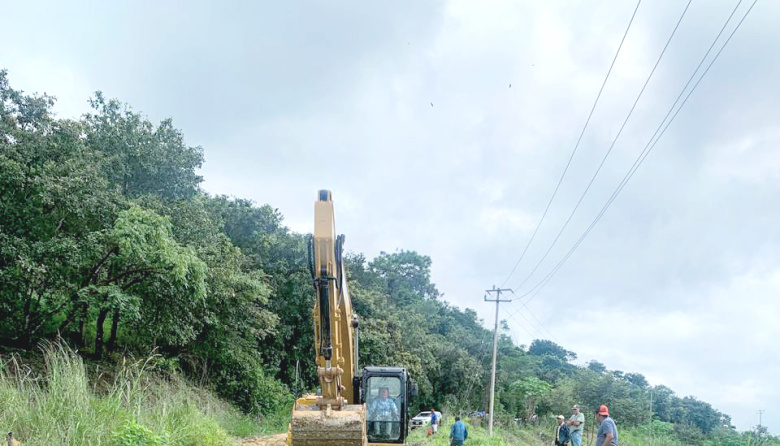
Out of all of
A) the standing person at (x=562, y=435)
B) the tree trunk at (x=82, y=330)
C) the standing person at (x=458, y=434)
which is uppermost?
the tree trunk at (x=82, y=330)

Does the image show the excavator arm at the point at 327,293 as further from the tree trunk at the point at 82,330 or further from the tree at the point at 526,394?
the tree at the point at 526,394

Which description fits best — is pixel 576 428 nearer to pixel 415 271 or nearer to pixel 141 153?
pixel 141 153

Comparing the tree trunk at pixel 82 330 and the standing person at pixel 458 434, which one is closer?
the standing person at pixel 458 434

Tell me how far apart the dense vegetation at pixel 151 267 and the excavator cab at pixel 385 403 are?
4742 mm

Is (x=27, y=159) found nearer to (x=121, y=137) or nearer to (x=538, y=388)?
(x=121, y=137)

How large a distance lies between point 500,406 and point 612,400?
8674 mm

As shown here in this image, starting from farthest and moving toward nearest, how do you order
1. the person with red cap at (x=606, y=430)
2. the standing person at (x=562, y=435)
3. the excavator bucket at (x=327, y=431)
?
1. the standing person at (x=562, y=435)
2. the person with red cap at (x=606, y=430)
3. the excavator bucket at (x=327, y=431)

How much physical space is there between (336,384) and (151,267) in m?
8.01

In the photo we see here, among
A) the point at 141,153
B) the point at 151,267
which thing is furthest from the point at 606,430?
the point at 141,153

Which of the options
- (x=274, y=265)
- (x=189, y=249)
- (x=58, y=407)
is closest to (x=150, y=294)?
(x=189, y=249)

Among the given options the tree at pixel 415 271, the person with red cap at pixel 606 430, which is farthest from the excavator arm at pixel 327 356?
the tree at pixel 415 271

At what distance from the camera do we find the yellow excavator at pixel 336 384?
768 centimetres

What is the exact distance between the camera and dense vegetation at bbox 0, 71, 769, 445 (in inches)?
523

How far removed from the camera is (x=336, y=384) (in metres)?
8.48
